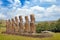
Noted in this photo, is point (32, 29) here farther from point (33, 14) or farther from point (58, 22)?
point (58, 22)

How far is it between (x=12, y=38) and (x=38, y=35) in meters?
1.53

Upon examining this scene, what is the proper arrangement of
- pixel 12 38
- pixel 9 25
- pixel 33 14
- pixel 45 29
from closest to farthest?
pixel 12 38 → pixel 33 14 → pixel 45 29 → pixel 9 25

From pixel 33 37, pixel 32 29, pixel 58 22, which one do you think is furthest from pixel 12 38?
pixel 58 22

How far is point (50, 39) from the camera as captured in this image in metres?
9.43

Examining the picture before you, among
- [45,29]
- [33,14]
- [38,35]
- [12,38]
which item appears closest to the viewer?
[12,38]

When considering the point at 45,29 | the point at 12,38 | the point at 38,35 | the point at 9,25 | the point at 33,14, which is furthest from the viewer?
the point at 9,25

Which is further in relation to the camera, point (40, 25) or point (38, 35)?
point (40, 25)

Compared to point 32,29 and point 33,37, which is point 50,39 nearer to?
Result: point 33,37

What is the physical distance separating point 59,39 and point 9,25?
13.5 ft

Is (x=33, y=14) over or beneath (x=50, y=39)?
over

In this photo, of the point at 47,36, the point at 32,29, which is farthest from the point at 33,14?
the point at 47,36

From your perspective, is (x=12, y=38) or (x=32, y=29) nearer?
(x=12, y=38)

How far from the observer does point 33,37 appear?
9.89 m

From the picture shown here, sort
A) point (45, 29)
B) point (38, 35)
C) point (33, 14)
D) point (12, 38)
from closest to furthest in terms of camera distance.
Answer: point (12, 38) → point (38, 35) → point (33, 14) → point (45, 29)
